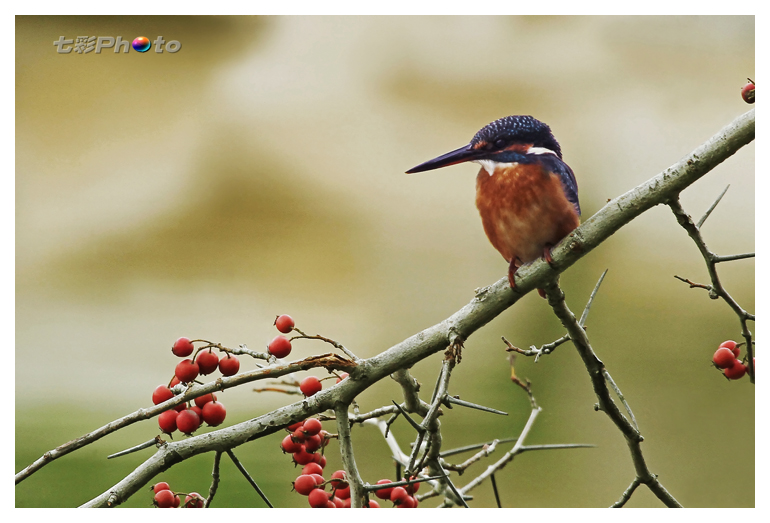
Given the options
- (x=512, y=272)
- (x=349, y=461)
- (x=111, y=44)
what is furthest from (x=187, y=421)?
(x=111, y=44)

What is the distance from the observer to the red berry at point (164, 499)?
142cm

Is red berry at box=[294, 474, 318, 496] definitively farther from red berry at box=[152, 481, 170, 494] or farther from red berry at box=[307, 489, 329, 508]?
red berry at box=[152, 481, 170, 494]

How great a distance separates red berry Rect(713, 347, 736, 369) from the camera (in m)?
1.50

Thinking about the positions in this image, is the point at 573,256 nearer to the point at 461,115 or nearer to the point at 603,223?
the point at 603,223

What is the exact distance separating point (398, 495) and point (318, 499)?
22 centimetres

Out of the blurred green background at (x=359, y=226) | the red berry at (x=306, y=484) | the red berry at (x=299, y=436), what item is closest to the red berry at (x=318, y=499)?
the red berry at (x=306, y=484)

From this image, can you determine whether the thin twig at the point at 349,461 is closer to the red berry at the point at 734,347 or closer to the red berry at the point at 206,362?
the red berry at the point at 206,362

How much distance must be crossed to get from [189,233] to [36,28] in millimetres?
741

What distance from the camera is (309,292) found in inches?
79.6

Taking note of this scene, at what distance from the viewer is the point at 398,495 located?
1421 millimetres

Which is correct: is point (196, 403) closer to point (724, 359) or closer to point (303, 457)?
point (303, 457)

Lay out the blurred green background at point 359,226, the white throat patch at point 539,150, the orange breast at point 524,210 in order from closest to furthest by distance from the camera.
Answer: the orange breast at point 524,210 < the white throat patch at point 539,150 < the blurred green background at point 359,226

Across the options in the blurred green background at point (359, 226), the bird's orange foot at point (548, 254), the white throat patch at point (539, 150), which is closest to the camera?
the bird's orange foot at point (548, 254)

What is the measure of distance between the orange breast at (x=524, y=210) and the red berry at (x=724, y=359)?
537 millimetres
